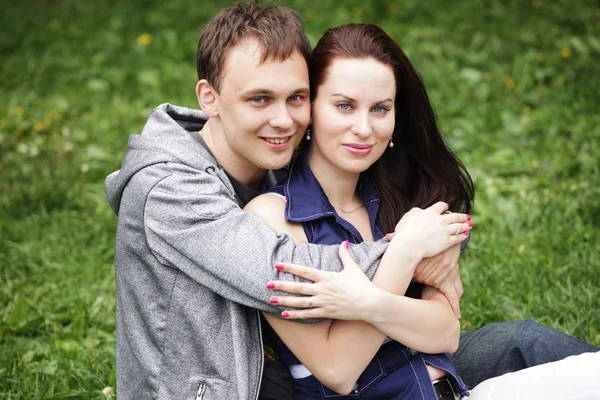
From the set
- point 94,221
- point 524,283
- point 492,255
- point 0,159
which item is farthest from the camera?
point 0,159

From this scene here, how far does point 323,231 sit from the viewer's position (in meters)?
2.80

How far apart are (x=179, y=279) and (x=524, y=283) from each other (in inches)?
90.2

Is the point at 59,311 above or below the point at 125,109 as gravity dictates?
below

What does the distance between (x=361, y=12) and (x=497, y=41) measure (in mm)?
1730

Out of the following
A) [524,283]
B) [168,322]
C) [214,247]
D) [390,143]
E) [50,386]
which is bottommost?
[50,386]

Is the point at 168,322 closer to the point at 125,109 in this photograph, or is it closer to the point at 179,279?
the point at 179,279

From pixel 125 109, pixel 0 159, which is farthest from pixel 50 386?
pixel 125 109

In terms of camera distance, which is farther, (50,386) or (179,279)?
(50,386)

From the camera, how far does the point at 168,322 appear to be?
2.66 metres

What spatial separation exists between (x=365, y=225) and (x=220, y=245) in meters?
0.73

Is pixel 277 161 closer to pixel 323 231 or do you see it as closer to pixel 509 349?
pixel 323 231

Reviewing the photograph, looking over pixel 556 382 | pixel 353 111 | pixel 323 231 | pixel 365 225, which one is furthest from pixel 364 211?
pixel 556 382

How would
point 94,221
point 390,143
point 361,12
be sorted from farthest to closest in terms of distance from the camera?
point 361,12 → point 94,221 → point 390,143

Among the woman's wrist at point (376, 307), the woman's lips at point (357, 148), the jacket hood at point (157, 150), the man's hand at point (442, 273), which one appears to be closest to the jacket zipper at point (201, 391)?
the woman's wrist at point (376, 307)
